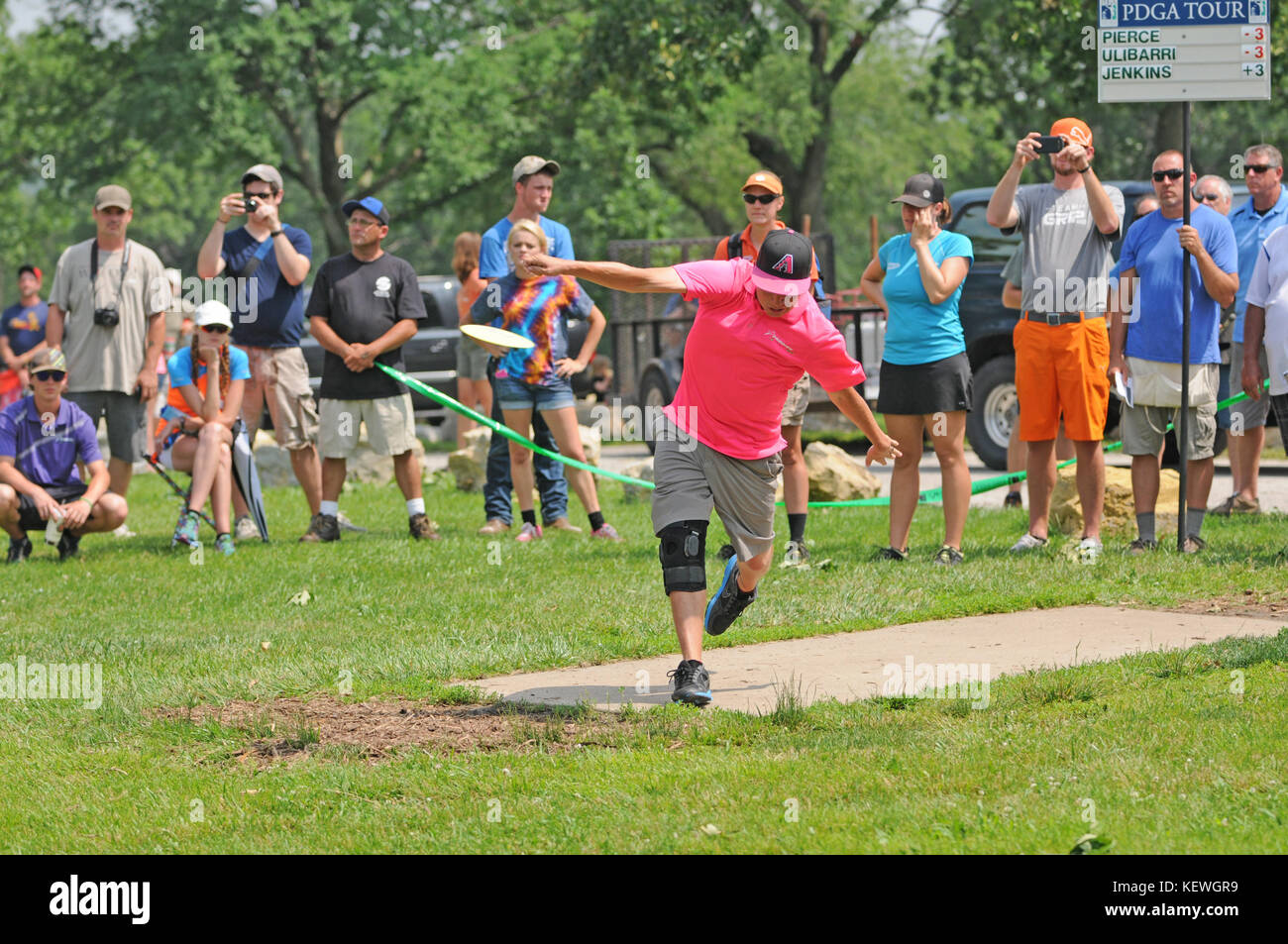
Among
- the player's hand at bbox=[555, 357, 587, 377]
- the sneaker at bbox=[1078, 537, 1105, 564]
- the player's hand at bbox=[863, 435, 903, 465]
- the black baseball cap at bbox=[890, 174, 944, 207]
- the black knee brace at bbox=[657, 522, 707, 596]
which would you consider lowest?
the sneaker at bbox=[1078, 537, 1105, 564]

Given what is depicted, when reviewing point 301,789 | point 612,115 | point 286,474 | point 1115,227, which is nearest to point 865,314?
point 286,474

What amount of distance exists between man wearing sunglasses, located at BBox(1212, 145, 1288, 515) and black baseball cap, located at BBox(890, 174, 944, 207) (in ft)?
8.78

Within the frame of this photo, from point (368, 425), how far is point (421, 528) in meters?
0.79

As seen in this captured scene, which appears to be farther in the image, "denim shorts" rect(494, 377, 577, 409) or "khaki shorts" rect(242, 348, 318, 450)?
"khaki shorts" rect(242, 348, 318, 450)

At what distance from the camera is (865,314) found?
16.1m

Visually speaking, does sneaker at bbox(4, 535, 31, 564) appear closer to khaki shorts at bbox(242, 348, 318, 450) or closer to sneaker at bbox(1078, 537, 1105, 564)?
khaki shorts at bbox(242, 348, 318, 450)

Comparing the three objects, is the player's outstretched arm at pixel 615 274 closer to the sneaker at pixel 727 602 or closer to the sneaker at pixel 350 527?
the sneaker at pixel 727 602

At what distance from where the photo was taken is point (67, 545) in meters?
10.3

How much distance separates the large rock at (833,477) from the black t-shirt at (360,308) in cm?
322

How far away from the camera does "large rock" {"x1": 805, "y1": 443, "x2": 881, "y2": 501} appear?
12.1 metres

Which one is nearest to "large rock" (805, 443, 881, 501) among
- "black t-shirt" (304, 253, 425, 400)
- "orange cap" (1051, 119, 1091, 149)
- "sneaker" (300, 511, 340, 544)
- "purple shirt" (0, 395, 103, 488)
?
"black t-shirt" (304, 253, 425, 400)

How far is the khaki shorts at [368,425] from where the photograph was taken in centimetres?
1066

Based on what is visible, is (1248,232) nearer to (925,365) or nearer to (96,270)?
(925,365)

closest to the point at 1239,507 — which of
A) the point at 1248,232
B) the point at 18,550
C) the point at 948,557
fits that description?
the point at 1248,232
